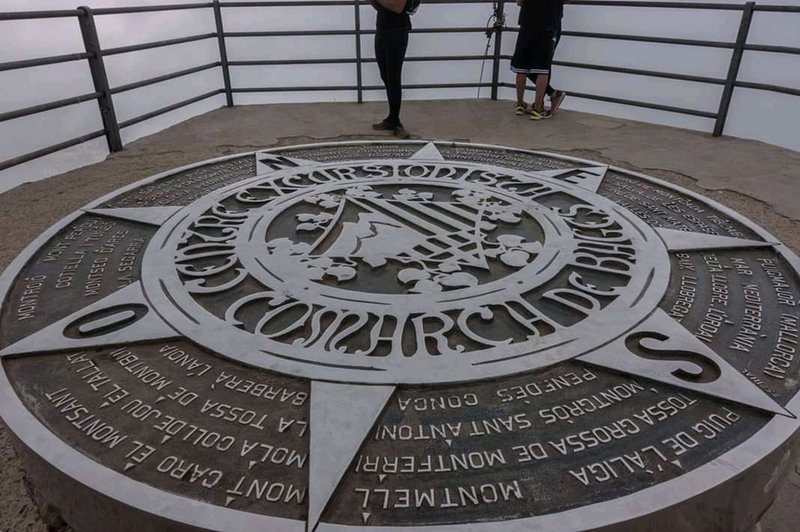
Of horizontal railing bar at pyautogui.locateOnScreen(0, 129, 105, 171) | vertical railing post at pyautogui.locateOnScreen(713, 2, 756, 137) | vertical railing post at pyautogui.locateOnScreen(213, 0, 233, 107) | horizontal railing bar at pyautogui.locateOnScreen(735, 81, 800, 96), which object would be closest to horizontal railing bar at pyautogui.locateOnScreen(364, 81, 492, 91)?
vertical railing post at pyautogui.locateOnScreen(213, 0, 233, 107)

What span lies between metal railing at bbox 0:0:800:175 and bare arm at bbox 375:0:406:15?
6.08 ft

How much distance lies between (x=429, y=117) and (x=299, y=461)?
572cm

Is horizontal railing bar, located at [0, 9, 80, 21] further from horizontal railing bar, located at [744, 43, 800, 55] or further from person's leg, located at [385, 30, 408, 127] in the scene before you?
horizontal railing bar, located at [744, 43, 800, 55]

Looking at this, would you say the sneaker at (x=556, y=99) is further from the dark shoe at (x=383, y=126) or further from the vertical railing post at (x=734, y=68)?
the dark shoe at (x=383, y=126)

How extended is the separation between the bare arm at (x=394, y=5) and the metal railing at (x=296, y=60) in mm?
1853

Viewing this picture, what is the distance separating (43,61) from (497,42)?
518 cm

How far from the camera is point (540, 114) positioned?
6.69 metres

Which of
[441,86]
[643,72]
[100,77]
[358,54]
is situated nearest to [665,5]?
[643,72]

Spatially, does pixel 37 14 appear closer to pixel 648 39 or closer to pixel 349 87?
pixel 349 87

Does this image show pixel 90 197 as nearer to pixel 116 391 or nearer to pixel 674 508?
pixel 116 391

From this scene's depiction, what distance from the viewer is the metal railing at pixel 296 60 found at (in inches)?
195

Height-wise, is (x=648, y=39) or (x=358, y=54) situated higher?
(x=648, y=39)

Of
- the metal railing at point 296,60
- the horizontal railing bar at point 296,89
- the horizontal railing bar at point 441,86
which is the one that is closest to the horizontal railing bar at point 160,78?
the metal railing at point 296,60

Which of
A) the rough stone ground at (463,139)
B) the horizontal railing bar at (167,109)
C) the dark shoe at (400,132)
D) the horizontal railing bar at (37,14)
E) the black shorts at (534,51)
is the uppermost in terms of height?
the horizontal railing bar at (37,14)
